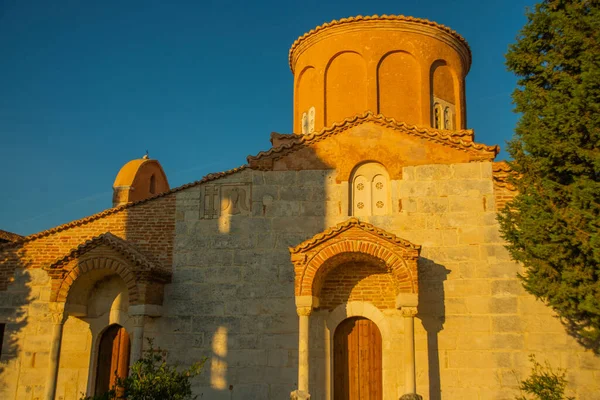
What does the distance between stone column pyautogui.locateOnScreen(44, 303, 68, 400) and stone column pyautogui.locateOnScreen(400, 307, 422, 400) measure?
6.08m

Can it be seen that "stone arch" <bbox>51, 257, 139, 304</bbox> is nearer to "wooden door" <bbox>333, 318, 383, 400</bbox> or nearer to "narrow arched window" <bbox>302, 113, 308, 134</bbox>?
"wooden door" <bbox>333, 318, 383, 400</bbox>

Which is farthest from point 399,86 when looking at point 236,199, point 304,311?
point 304,311

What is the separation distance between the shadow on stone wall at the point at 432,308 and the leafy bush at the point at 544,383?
4.59ft

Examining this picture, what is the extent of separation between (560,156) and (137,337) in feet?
24.7

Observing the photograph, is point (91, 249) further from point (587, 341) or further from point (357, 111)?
point (587, 341)

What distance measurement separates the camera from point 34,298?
479 inches

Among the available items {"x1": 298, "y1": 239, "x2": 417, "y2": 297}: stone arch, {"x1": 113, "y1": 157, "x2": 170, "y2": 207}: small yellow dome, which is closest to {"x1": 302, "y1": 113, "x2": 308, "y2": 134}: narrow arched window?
{"x1": 113, "y1": 157, "x2": 170, "y2": 207}: small yellow dome

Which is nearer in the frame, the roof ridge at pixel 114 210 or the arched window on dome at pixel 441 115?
the roof ridge at pixel 114 210

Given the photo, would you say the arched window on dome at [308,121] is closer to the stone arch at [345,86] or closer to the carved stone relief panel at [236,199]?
the stone arch at [345,86]

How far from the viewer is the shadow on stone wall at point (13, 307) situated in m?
11.8

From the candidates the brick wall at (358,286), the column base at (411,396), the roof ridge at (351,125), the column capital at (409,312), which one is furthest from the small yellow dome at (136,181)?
the column base at (411,396)

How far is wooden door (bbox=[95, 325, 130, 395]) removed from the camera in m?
11.8

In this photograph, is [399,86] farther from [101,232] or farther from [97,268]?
[97,268]

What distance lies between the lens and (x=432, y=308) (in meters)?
11.0
